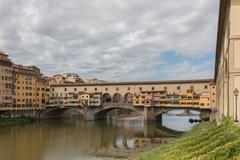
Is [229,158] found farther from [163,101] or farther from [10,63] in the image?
[10,63]

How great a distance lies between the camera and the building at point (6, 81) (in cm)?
6375

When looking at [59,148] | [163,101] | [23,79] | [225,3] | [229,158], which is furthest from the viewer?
[23,79]

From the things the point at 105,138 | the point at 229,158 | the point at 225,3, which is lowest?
the point at 105,138

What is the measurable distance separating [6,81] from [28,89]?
8316mm

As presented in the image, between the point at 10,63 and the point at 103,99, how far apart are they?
70.8 ft

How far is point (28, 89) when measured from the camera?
73.3m

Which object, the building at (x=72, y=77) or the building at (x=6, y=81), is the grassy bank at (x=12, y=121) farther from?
the building at (x=72, y=77)

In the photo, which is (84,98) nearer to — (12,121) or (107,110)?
(107,110)

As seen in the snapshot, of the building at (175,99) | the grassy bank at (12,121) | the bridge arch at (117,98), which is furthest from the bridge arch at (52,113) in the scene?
the building at (175,99)

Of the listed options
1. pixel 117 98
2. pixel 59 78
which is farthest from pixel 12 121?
pixel 59 78

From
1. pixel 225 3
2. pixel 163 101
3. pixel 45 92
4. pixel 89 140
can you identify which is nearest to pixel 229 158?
pixel 225 3

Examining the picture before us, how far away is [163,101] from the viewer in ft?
218

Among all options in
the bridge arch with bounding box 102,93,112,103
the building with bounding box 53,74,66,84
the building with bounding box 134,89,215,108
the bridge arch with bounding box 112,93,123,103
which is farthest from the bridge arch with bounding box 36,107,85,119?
the building with bounding box 134,89,215,108

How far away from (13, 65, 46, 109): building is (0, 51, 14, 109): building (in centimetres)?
206
